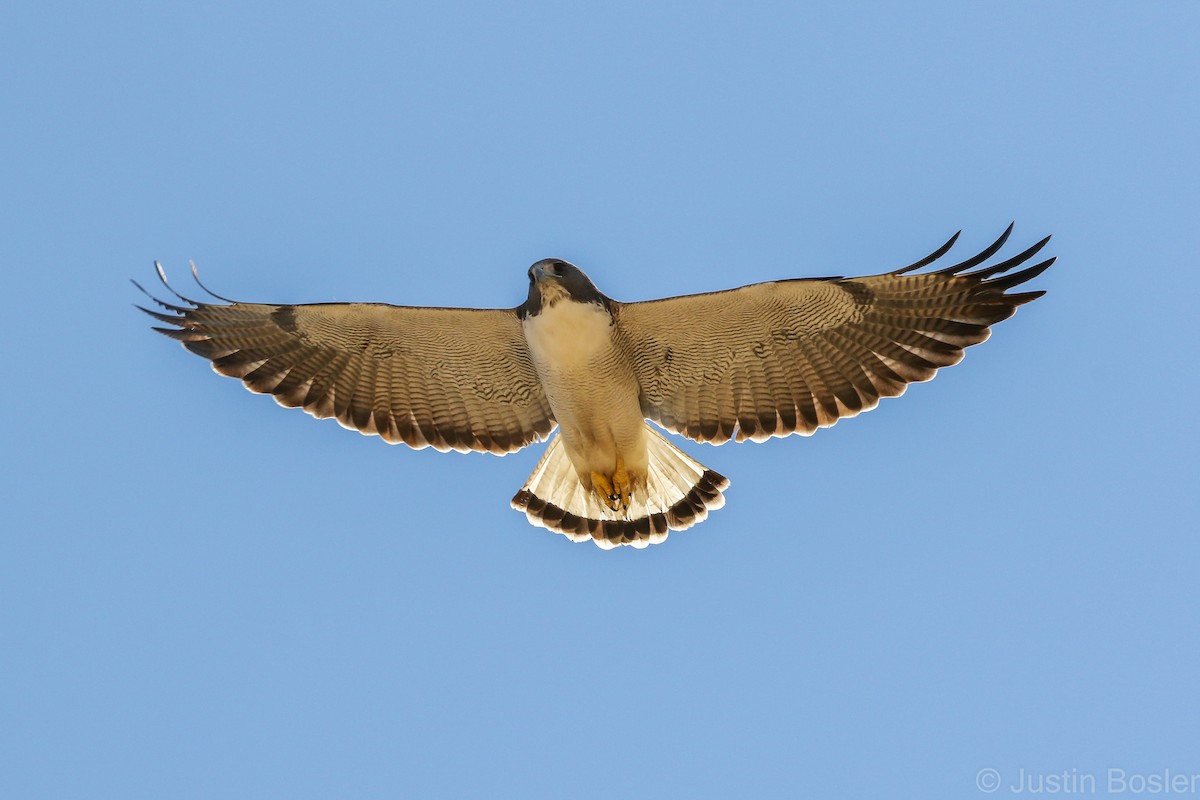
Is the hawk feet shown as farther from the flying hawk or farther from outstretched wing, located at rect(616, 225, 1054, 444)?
outstretched wing, located at rect(616, 225, 1054, 444)

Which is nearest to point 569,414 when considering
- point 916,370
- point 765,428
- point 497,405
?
point 497,405

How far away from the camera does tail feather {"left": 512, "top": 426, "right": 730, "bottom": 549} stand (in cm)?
1379

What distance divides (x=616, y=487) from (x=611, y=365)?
60.6 inches

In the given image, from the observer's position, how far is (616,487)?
44.5ft

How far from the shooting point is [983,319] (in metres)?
12.1

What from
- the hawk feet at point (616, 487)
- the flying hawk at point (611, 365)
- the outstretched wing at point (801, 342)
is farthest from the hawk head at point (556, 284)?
the hawk feet at point (616, 487)

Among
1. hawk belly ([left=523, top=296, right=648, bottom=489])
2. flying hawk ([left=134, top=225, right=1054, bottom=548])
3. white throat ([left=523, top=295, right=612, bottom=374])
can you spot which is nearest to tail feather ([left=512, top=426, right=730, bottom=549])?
flying hawk ([left=134, top=225, right=1054, bottom=548])

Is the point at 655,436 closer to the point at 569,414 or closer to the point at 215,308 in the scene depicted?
the point at 569,414

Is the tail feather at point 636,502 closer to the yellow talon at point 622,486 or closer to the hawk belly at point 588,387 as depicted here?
the yellow talon at point 622,486

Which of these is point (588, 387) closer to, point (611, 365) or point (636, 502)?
point (611, 365)

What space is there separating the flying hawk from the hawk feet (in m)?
0.02

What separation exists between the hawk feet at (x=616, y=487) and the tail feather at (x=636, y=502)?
0.40 feet

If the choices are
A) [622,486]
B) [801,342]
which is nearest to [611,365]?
[622,486]

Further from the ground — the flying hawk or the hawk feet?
the flying hawk
